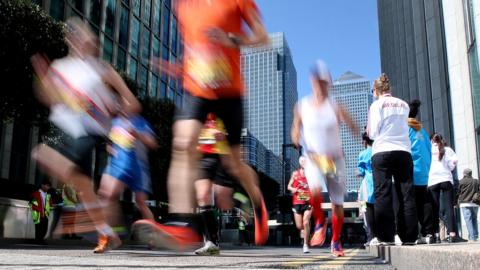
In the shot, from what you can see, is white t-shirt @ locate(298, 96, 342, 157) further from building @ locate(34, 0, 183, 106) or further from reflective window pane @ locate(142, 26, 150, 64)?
reflective window pane @ locate(142, 26, 150, 64)

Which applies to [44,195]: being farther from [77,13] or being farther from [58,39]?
[77,13]

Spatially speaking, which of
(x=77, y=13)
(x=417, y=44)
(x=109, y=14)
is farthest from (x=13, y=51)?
(x=417, y=44)

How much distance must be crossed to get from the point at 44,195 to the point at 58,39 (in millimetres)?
7425

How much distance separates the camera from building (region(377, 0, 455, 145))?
26.3m

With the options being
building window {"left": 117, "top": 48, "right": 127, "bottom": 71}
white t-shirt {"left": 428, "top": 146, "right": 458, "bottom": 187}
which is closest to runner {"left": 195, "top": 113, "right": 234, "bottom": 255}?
white t-shirt {"left": 428, "top": 146, "right": 458, "bottom": 187}

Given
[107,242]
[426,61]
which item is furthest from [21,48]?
[426,61]

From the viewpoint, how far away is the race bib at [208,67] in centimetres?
298

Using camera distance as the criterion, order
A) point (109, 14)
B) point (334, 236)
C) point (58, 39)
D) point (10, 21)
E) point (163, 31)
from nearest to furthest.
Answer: point (334, 236) < point (10, 21) < point (58, 39) < point (109, 14) < point (163, 31)

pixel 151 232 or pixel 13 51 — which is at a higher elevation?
pixel 13 51

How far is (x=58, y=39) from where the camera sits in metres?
18.4

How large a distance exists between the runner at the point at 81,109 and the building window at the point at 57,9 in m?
25.6

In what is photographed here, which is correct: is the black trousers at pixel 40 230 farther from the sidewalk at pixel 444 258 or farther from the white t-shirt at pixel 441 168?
the sidewalk at pixel 444 258

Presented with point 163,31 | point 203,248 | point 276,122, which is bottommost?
point 203,248

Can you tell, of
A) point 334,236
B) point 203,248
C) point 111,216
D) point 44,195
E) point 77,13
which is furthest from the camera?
point 77,13
